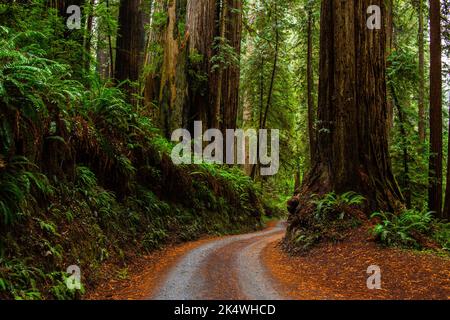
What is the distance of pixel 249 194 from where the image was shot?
16734mm

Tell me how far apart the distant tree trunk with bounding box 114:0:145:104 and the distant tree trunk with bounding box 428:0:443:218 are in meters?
9.72

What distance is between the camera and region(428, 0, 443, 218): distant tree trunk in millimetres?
12570

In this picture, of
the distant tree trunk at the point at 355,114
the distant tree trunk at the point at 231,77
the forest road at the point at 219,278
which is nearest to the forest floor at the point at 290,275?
the forest road at the point at 219,278

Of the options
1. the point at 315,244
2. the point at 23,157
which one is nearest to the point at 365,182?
the point at 315,244

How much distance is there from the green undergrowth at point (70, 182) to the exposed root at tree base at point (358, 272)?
3.16m

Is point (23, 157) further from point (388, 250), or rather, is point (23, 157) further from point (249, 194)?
point (249, 194)

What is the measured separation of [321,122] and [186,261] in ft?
15.8

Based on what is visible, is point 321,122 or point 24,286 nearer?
point 24,286

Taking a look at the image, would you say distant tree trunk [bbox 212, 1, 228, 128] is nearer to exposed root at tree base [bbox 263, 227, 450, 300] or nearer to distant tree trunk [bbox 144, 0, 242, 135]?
distant tree trunk [bbox 144, 0, 242, 135]

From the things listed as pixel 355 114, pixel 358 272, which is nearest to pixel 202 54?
pixel 355 114

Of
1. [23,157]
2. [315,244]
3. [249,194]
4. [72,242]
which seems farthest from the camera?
[249,194]

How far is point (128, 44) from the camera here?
12742mm

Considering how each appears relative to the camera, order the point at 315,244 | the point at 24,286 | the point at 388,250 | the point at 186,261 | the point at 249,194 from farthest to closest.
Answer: the point at 249,194
the point at 315,244
the point at 186,261
the point at 388,250
the point at 24,286

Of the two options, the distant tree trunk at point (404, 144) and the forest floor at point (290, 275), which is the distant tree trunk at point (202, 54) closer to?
the distant tree trunk at point (404, 144)
